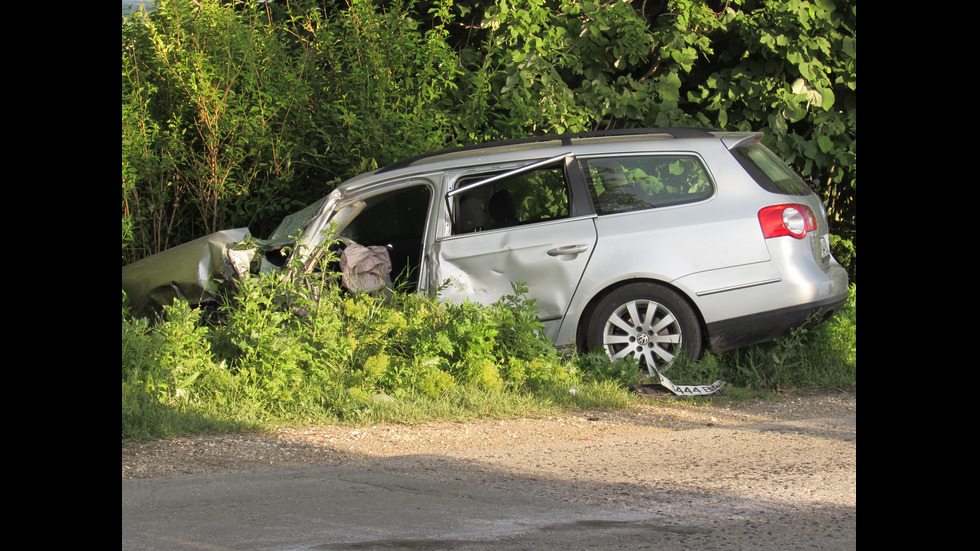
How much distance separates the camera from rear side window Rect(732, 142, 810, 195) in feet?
23.0

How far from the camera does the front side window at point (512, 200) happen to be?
7355 mm

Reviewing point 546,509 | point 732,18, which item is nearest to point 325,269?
point 546,509

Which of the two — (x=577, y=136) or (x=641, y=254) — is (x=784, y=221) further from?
(x=577, y=136)

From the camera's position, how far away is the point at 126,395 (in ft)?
19.5

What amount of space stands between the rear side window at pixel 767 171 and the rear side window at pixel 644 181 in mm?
330

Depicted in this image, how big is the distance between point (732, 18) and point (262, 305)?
19.5 feet

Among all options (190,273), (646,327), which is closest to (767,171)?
(646,327)

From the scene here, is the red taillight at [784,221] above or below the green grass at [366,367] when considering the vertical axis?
above

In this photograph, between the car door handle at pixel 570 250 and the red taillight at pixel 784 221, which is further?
the car door handle at pixel 570 250

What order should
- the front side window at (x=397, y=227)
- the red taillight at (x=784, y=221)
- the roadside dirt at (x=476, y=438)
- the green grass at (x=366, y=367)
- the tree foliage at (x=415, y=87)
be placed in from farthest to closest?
the tree foliage at (x=415, y=87), the front side window at (x=397, y=227), the red taillight at (x=784, y=221), the green grass at (x=366, y=367), the roadside dirt at (x=476, y=438)

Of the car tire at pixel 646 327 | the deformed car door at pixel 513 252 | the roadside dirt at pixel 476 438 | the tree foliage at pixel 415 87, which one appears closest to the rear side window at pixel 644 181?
the deformed car door at pixel 513 252

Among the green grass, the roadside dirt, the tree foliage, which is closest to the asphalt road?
the roadside dirt

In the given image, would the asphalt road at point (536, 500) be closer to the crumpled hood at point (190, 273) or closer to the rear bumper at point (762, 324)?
the rear bumper at point (762, 324)

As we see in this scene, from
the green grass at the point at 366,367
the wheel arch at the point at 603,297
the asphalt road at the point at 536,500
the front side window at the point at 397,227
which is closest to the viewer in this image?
the asphalt road at the point at 536,500
